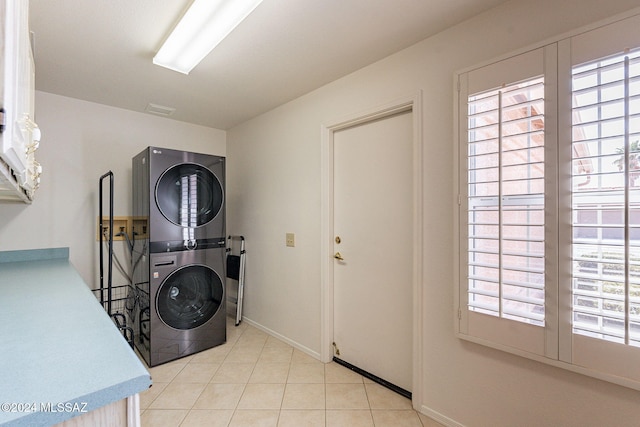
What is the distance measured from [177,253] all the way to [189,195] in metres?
0.53

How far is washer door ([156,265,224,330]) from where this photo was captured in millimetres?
2398

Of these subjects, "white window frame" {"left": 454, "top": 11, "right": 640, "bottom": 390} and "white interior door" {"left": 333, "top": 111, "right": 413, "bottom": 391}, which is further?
"white interior door" {"left": 333, "top": 111, "right": 413, "bottom": 391}

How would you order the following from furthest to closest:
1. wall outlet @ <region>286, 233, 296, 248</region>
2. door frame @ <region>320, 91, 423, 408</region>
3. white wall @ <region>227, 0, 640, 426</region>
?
wall outlet @ <region>286, 233, 296, 248</region> → door frame @ <region>320, 91, 423, 408</region> → white wall @ <region>227, 0, 640, 426</region>

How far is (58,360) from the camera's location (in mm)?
754

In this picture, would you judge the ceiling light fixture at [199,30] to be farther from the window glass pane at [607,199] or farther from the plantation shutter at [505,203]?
the window glass pane at [607,199]

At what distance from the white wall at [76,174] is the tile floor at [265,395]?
142 centimetres

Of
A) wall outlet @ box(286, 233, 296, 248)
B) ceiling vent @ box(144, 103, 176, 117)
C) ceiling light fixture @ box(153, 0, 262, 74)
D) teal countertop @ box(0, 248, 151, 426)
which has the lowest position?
teal countertop @ box(0, 248, 151, 426)

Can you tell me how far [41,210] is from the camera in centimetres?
249

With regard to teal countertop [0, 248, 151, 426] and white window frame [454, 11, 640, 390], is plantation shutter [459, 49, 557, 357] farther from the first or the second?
teal countertop [0, 248, 151, 426]

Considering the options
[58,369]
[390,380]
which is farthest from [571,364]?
[58,369]

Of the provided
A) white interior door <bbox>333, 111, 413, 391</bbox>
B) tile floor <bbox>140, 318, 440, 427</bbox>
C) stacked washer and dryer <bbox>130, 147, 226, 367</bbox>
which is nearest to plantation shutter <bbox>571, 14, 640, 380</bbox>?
white interior door <bbox>333, 111, 413, 391</bbox>

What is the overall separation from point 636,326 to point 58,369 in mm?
1941

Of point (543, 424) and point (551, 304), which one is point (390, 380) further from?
point (551, 304)

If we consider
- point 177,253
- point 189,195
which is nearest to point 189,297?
point 177,253
